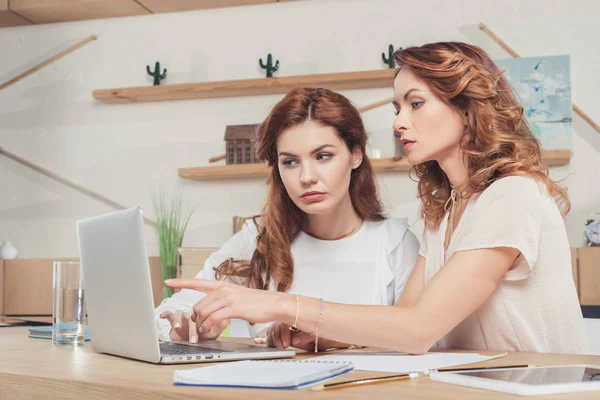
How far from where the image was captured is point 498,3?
3877 mm

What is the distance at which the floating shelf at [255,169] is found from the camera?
11.8 feet

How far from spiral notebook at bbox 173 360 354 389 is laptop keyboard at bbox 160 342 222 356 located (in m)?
0.21

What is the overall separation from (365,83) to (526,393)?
3.21 metres

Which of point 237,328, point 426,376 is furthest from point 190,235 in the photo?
point 426,376

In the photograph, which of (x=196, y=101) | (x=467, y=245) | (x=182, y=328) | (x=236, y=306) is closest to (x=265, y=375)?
(x=236, y=306)

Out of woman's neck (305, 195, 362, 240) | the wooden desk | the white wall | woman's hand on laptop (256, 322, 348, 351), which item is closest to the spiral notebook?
the wooden desk

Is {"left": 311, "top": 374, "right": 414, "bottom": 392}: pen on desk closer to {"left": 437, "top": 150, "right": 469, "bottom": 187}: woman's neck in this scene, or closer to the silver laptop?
the silver laptop

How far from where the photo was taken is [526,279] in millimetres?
1486

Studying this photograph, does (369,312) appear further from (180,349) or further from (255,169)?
(255,169)

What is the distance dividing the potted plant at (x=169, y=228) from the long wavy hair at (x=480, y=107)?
228 centimetres

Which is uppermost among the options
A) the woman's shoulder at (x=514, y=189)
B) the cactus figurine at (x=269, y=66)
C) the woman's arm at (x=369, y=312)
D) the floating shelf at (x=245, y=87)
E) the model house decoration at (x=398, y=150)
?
the cactus figurine at (x=269, y=66)

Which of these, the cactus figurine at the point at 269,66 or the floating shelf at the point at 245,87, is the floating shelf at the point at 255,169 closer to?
the floating shelf at the point at 245,87

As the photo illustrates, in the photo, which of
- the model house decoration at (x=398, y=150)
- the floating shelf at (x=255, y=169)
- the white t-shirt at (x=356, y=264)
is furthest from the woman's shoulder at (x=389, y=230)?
Answer: the model house decoration at (x=398, y=150)

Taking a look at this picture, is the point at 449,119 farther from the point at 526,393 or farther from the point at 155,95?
the point at 155,95
